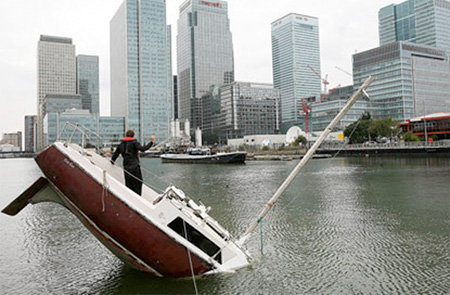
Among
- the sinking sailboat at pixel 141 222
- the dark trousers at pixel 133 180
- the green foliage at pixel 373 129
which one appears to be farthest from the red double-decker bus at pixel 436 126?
the dark trousers at pixel 133 180

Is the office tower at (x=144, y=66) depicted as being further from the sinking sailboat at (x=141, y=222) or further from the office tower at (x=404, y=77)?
the sinking sailboat at (x=141, y=222)

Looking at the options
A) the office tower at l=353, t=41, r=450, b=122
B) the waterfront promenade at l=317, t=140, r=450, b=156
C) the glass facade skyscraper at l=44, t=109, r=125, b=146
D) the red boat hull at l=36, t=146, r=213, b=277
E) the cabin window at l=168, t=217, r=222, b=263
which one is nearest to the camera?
the red boat hull at l=36, t=146, r=213, b=277

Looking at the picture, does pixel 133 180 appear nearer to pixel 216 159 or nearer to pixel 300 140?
pixel 216 159

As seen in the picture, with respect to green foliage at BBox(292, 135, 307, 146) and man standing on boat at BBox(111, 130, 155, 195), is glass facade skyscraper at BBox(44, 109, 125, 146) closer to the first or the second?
green foliage at BBox(292, 135, 307, 146)

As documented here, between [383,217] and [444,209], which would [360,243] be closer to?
[383,217]

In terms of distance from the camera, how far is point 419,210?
15852mm

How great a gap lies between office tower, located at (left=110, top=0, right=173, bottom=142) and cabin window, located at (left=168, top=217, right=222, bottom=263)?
173 m

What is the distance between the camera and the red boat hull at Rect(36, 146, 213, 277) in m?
7.49

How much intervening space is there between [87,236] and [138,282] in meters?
5.54

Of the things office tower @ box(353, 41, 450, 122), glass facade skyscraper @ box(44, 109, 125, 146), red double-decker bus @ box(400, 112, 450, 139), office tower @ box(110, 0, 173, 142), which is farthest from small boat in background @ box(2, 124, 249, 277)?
office tower @ box(110, 0, 173, 142)

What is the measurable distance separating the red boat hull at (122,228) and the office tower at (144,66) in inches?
6769

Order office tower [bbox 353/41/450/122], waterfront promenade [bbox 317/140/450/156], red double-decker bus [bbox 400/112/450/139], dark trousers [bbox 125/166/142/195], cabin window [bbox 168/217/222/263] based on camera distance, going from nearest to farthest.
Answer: cabin window [bbox 168/217/222/263] → dark trousers [bbox 125/166/142/195] → waterfront promenade [bbox 317/140/450/156] → red double-decker bus [bbox 400/112/450/139] → office tower [bbox 353/41/450/122]

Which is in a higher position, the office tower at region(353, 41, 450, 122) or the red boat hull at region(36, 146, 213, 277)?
the office tower at region(353, 41, 450, 122)

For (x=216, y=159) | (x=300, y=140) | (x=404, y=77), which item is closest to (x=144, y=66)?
(x=300, y=140)
